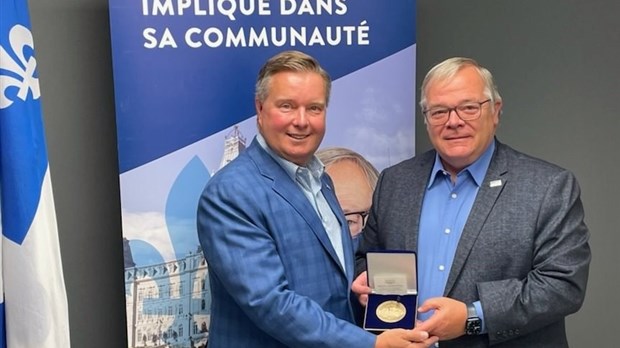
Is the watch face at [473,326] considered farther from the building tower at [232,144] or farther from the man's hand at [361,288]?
the building tower at [232,144]

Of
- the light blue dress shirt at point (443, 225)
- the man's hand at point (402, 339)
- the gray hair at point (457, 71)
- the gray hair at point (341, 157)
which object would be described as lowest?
the man's hand at point (402, 339)

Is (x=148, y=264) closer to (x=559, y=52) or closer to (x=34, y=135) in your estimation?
(x=34, y=135)

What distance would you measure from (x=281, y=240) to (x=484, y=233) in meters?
0.60

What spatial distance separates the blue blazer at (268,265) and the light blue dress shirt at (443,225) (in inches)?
9.6

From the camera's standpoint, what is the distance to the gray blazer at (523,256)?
1.73 meters

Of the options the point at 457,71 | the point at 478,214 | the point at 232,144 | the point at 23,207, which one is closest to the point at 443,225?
the point at 478,214

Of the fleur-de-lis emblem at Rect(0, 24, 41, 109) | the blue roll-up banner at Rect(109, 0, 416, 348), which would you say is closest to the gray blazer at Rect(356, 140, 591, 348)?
the blue roll-up banner at Rect(109, 0, 416, 348)

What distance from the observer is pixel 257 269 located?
1645mm

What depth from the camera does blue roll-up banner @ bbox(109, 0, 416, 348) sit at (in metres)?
2.14

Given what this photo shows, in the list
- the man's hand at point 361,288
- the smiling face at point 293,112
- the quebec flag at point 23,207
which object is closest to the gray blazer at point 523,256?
the man's hand at point 361,288

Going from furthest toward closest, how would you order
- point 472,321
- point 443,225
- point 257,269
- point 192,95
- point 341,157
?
point 341,157
point 192,95
point 443,225
point 472,321
point 257,269

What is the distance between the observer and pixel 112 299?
251 cm

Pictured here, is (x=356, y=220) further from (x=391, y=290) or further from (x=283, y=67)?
(x=283, y=67)

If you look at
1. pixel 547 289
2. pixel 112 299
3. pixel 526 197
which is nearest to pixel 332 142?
pixel 526 197
